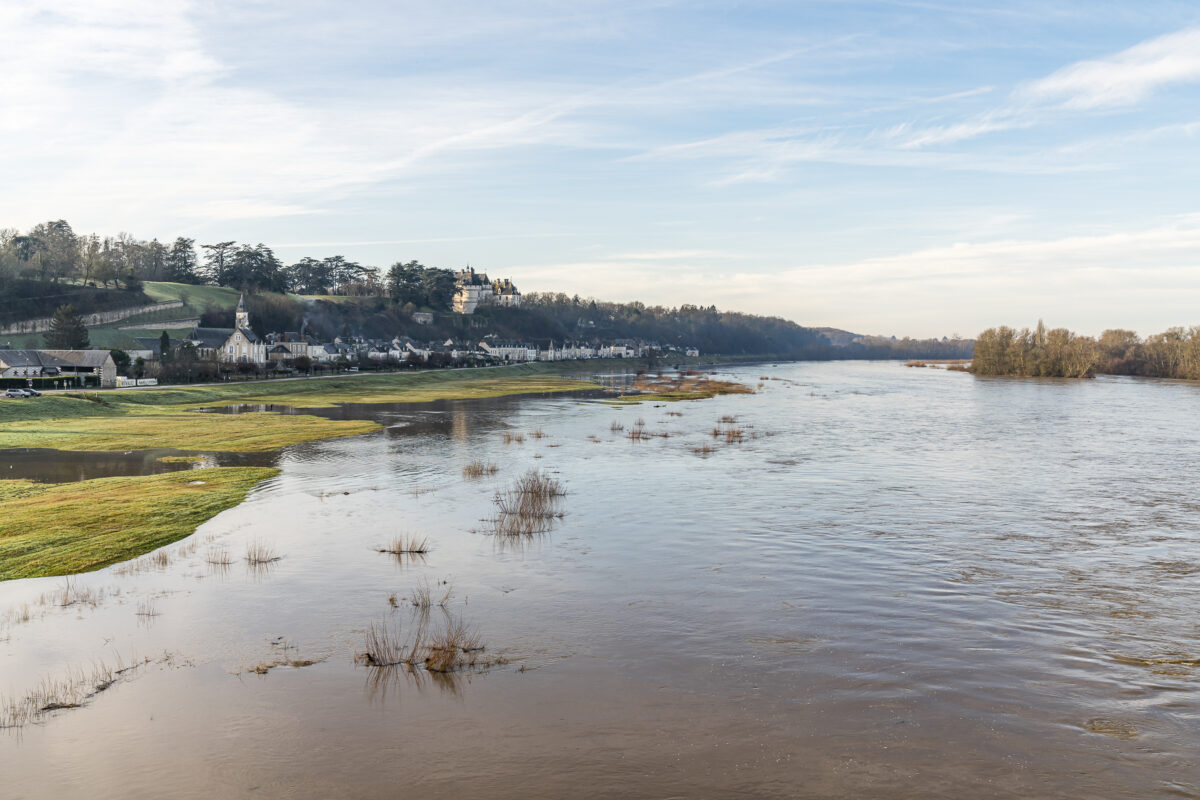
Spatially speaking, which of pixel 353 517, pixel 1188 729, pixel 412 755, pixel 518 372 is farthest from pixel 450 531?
pixel 518 372

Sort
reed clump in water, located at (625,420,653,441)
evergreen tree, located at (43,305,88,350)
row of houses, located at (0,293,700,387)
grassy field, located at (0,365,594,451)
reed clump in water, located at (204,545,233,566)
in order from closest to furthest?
reed clump in water, located at (204,545,233,566), grassy field, located at (0,365,594,451), reed clump in water, located at (625,420,653,441), row of houses, located at (0,293,700,387), evergreen tree, located at (43,305,88,350)

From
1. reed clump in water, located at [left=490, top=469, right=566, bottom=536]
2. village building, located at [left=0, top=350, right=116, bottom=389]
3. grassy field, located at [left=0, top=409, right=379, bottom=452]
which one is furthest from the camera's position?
village building, located at [left=0, top=350, right=116, bottom=389]

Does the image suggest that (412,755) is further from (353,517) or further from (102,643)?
(353,517)

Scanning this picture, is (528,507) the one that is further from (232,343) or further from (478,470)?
(232,343)

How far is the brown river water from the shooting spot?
36.4 feet

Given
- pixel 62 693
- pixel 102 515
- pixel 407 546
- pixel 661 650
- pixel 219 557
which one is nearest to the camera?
pixel 62 693

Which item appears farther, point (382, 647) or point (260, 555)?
point (260, 555)

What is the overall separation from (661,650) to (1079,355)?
153 meters

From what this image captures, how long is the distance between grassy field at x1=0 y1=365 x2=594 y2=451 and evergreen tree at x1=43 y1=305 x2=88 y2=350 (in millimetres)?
32386

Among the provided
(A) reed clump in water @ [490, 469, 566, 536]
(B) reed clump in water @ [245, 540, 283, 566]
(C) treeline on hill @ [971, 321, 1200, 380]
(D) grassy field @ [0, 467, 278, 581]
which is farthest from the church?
(C) treeline on hill @ [971, 321, 1200, 380]

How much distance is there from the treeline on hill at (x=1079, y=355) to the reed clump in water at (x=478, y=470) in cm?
13884

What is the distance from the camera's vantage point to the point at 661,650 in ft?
50.5

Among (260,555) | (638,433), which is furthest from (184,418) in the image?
(260,555)

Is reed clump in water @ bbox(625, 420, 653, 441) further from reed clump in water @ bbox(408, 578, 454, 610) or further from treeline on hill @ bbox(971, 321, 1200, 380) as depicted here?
treeline on hill @ bbox(971, 321, 1200, 380)
